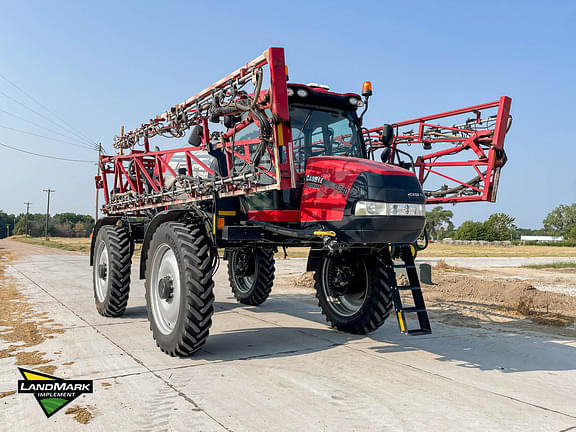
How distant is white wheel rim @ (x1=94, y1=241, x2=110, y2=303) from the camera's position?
26.6 ft

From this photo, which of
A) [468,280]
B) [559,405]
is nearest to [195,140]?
[559,405]

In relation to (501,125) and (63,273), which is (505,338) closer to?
(501,125)

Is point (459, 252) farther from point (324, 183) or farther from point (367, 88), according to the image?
point (324, 183)

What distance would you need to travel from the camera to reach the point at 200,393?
13.5ft

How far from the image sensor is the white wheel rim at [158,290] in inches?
224

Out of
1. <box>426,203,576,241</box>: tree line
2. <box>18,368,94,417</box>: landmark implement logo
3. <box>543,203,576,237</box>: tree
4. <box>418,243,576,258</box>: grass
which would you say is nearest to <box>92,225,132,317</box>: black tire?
<box>18,368,94,417</box>: landmark implement logo

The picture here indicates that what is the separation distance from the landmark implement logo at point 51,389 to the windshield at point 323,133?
11.0 ft

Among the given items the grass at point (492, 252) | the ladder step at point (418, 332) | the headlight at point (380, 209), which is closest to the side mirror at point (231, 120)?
the headlight at point (380, 209)

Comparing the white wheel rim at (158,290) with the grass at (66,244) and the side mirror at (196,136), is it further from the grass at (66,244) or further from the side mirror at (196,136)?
the grass at (66,244)

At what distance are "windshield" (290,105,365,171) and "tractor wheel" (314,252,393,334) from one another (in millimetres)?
1499

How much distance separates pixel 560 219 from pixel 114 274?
480 feet

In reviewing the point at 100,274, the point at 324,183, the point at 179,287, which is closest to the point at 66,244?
the point at 100,274

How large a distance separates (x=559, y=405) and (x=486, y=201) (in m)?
5.13

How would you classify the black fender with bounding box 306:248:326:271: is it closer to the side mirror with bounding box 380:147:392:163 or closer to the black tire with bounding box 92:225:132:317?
the side mirror with bounding box 380:147:392:163
